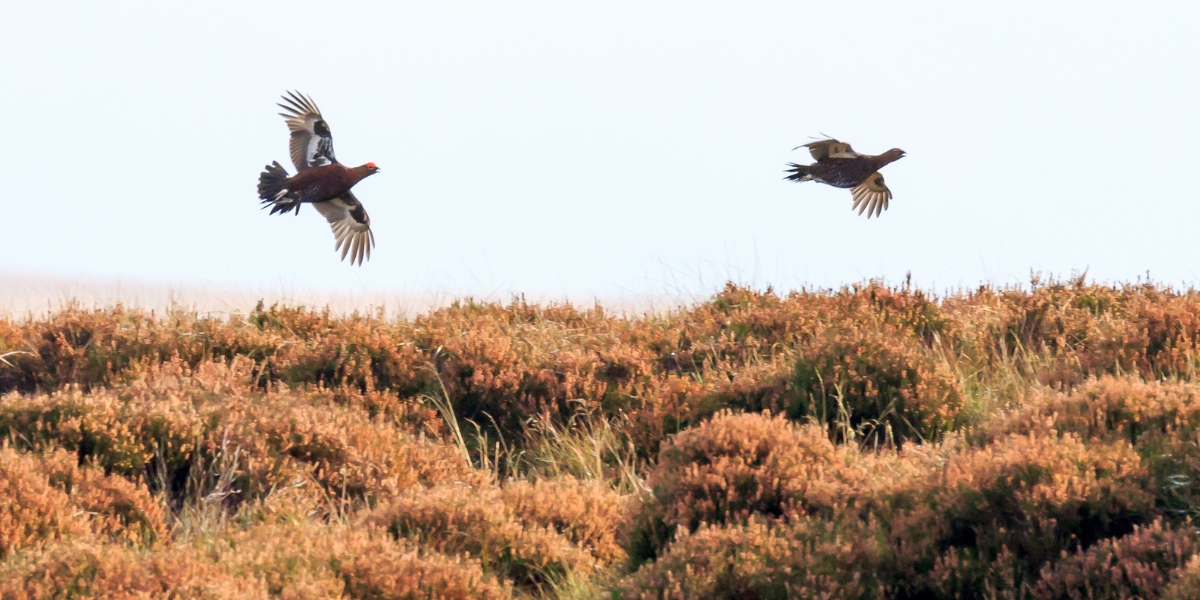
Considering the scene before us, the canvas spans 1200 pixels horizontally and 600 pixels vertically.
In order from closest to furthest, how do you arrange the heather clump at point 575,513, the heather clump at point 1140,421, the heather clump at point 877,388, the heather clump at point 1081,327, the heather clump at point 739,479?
the heather clump at point 1140,421, the heather clump at point 739,479, the heather clump at point 575,513, the heather clump at point 877,388, the heather clump at point 1081,327

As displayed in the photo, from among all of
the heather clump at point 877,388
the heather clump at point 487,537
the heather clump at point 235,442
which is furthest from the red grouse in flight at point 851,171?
the heather clump at point 487,537

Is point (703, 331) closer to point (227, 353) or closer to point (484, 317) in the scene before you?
point (484, 317)

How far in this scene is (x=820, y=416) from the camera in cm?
709

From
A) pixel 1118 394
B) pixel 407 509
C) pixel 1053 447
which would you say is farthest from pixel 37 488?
pixel 1118 394

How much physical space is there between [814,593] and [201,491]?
363cm

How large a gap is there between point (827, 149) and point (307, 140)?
4710 mm

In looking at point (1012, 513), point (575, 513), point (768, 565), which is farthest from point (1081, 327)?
point (768, 565)

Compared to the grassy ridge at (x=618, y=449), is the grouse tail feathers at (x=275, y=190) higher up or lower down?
higher up

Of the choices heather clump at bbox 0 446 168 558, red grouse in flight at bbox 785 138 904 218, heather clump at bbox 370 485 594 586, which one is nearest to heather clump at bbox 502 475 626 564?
heather clump at bbox 370 485 594 586

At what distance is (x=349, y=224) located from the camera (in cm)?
1140

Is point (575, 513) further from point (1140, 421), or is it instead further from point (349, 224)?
point (349, 224)

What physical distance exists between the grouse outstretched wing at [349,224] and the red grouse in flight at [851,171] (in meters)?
4.04

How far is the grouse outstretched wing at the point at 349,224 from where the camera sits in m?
11.4

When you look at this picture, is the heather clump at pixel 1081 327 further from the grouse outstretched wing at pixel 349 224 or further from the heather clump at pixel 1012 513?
the grouse outstretched wing at pixel 349 224
